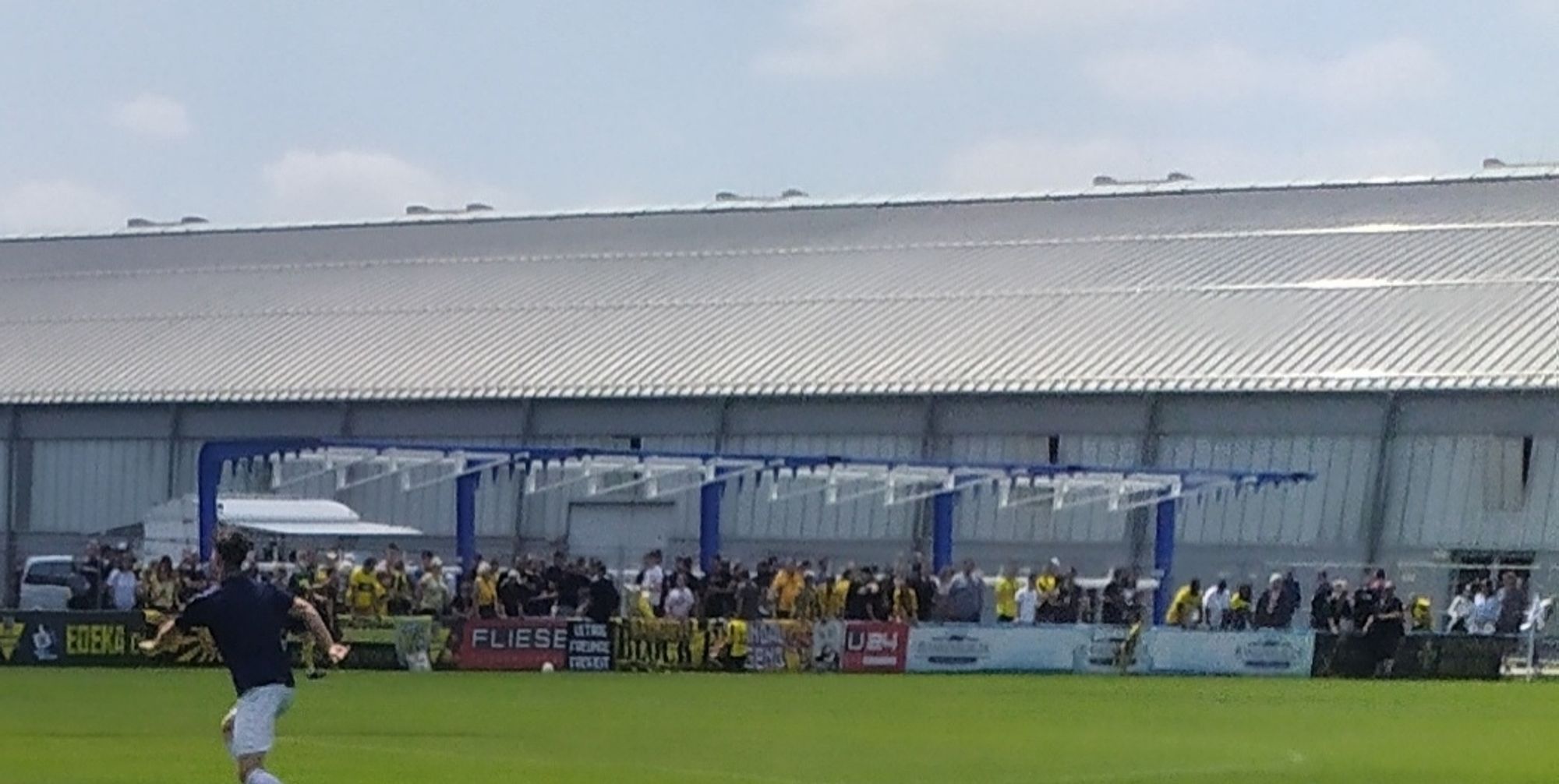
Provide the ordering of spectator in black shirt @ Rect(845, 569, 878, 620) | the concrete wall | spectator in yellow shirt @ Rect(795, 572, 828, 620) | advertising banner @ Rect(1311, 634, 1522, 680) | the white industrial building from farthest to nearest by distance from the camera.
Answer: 1. the white industrial building
2. the concrete wall
3. spectator in yellow shirt @ Rect(795, 572, 828, 620)
4. spectator in black shirt @ Rect(845, 569, 878, 620)
5. advertising banner @ Rect(1311, 634, 1522, 680)

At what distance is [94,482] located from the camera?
77.9 m

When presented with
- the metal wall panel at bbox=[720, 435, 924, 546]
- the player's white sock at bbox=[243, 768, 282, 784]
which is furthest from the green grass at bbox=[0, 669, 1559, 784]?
the metal wall panel at bbox=[720, 435, 924, 546]

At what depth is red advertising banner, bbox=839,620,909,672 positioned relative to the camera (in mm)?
44719

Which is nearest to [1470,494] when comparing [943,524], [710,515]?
[943,524]

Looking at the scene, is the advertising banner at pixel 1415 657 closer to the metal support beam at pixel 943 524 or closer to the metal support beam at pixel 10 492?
the metal support beam at pixel 943 524

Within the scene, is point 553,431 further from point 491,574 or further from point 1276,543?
point 491,574

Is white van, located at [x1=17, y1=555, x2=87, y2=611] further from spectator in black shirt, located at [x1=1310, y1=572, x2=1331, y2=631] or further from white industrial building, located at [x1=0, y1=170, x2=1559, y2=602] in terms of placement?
spectator in black shirt, located at [x1=1310, y1=572, x2=1331, y2=631]

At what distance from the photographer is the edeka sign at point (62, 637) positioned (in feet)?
139

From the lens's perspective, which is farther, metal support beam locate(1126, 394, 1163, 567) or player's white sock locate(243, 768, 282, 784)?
metal support beam locate(1126, 394, 1163, 567)

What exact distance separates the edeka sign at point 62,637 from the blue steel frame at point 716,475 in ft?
11.2

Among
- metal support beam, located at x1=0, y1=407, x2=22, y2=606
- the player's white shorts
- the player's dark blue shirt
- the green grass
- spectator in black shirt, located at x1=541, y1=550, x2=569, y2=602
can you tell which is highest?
the player's dark blue shirt

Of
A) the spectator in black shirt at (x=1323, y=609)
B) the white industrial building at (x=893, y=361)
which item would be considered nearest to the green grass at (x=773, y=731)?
the spectator in black shirt at (x=1323, y=609)

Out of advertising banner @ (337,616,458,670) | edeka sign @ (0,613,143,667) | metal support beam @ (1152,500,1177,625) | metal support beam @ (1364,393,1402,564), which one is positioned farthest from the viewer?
metal support beam @ (1364,393,1402,564)

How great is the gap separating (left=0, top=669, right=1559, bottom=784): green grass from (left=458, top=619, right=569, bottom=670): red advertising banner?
62.3 inches
